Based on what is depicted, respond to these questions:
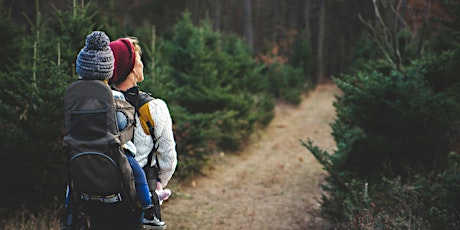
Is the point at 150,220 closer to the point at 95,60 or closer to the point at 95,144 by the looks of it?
the point at 95,144

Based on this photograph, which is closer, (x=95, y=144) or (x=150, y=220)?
(x=95, y=144)

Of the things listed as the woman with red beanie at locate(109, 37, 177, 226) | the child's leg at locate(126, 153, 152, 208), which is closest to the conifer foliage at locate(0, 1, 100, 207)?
the woman with red beanie at locate(109, 37, 177, 226)

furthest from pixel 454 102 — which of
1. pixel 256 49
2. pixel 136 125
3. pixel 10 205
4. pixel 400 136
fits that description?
pixel 256 49

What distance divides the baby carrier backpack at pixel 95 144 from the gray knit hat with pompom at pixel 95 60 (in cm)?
8

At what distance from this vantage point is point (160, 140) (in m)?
3.13

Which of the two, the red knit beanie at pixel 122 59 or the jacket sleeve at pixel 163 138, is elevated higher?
the red knit beanie at pixel 122 59

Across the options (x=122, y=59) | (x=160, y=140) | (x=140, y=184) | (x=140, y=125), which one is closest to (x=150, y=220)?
(x=140, y=184)

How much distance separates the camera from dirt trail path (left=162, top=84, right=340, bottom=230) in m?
6.67

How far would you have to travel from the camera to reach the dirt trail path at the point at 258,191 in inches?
263

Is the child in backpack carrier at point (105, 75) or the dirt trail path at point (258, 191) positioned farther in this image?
the dirt trail path at point (258, 191)

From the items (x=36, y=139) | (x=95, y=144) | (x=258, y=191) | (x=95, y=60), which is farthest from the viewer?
(x=258, y=191)

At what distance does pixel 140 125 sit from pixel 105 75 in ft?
1.45

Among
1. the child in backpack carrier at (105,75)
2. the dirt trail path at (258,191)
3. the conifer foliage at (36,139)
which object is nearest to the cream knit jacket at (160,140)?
the child in backpack carrier at (105,75)

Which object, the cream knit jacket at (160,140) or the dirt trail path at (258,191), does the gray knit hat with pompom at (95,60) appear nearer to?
the cream knit jacket at (160,140)
